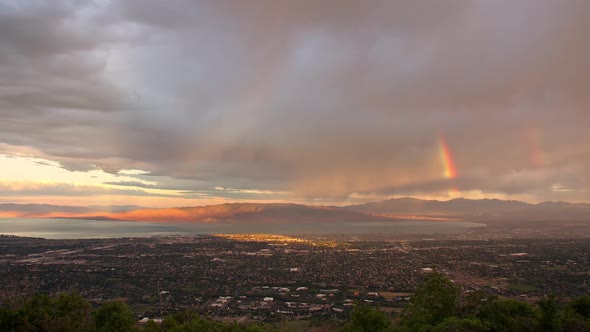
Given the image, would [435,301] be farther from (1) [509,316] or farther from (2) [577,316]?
(2) [577,316]

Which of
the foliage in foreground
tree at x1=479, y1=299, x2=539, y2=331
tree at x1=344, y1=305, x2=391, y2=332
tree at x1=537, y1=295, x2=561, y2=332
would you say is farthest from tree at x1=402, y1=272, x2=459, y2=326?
tree at x1=537, y1=295, x2=561, y2=332

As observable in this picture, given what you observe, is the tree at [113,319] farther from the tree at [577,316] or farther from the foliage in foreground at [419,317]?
the tree at [577,316]

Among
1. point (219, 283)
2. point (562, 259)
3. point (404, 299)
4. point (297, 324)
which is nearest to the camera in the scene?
point (297, 324)

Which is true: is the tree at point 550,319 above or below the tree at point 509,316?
above

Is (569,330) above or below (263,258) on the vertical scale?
above

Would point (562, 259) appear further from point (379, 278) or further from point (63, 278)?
point (63, 278)

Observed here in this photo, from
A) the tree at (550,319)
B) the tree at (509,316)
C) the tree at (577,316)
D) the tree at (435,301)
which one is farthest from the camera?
the tree at (435,301)

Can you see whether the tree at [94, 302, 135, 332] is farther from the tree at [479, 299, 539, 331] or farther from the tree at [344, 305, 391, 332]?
the tree at [479, 299, 539, 331]

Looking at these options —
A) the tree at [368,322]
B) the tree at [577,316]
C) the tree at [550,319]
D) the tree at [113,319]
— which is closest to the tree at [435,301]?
the tree at [368,322]

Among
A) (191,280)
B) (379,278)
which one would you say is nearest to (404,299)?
(379,278)
